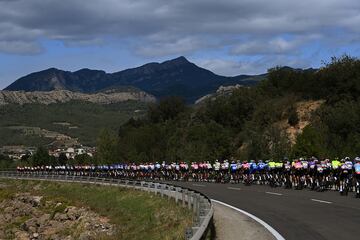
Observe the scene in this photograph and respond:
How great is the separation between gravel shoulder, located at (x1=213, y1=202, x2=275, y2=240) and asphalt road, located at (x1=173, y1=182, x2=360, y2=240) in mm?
417

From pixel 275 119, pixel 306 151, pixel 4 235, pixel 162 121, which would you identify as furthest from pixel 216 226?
pixel 162 121

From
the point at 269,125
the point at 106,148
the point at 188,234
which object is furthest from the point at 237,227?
the point at 106,148

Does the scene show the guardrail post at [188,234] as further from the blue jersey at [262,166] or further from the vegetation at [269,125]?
the vegetation at [269,125]

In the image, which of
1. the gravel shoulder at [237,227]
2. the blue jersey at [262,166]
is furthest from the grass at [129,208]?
the blue jersey at [262,166]

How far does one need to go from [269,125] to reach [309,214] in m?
70.0

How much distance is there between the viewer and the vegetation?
6554cm

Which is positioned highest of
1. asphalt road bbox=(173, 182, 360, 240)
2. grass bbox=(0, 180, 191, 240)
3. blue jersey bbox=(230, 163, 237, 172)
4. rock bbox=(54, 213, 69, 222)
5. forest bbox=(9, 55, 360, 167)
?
forest bbox=(9, 55, 360, 167)

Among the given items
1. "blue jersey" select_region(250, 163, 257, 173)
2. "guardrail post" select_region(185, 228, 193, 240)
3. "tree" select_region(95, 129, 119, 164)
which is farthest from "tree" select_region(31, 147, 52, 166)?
"guardrail post" select_region(185, 228, 193, 240)

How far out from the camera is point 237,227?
50.4 ft

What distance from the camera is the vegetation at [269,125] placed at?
2580 inches

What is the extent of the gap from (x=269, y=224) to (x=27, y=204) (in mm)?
46069

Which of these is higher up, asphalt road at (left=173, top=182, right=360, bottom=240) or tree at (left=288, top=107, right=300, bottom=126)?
tree at (left=288, top=107, right=300, bottom=126)

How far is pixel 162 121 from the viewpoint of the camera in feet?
495

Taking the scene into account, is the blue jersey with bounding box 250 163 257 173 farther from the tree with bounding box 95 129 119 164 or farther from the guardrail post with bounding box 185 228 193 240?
the tree with bounding box 95 129 119 164
